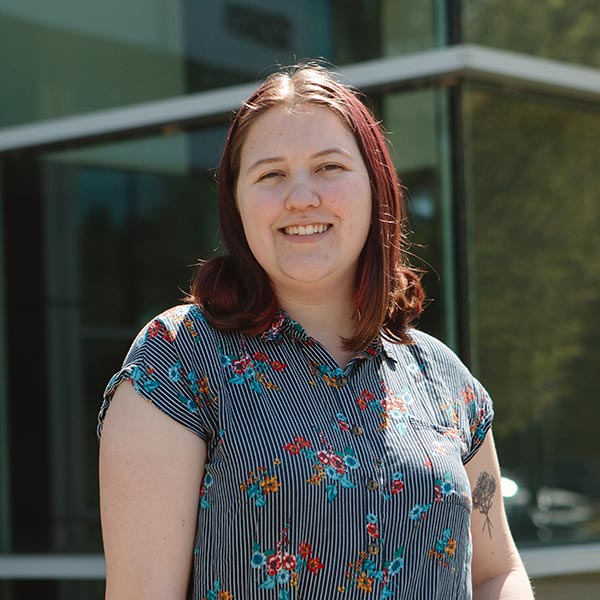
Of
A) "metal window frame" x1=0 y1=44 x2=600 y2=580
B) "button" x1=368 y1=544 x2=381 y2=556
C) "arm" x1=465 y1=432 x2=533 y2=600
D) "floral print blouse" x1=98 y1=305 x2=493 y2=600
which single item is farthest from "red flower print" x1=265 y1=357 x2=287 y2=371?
"metal window frame" x1=0 y1=44 x2=600 y2=580

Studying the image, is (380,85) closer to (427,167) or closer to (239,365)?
(427,167)

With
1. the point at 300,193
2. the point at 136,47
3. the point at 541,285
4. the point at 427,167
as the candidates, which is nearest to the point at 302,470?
the point at 300,193

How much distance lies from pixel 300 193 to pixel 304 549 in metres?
0.59

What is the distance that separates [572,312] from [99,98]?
3727mm

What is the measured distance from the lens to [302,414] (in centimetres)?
161

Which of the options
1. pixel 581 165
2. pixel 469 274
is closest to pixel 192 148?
pixel 469 274

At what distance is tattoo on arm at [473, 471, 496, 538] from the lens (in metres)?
1.87

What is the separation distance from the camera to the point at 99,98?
502 centimetres

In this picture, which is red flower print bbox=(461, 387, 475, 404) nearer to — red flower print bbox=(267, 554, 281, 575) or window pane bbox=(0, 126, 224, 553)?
red flower print bbox=(267, 554, 281, 575)

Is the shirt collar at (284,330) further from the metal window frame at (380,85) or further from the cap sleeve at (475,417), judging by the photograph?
the metal window frame at (380,85)

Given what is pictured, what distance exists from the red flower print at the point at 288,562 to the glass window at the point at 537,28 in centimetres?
368

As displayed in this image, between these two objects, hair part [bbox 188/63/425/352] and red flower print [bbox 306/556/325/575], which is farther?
hair part [bbox 188/63/425/352]

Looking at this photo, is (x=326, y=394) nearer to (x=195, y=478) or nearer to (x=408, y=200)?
(x=195, y=478)

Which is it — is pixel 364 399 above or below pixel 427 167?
below
